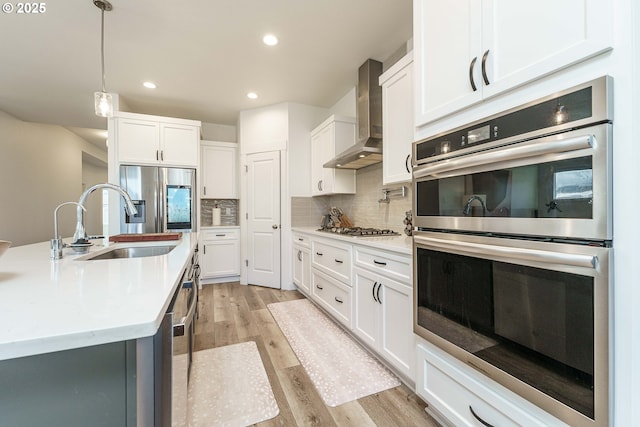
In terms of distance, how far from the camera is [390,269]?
5.65 ft

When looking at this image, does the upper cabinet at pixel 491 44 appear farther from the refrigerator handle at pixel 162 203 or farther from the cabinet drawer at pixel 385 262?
the refrigerator handle at pixel 162 203

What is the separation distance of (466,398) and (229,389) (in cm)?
134

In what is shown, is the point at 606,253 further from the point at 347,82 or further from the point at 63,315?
the point at 347,82

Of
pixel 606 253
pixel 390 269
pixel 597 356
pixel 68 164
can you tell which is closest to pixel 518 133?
pixel 606 253

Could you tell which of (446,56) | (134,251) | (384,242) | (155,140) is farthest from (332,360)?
(155,140)

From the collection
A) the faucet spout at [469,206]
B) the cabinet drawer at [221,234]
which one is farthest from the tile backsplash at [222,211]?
the faucet spout at [469,206]

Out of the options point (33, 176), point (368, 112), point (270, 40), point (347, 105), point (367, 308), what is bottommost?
point (367, 308)

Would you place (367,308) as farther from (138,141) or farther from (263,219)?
(138,141)

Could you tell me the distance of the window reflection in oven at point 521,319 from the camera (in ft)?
2.56

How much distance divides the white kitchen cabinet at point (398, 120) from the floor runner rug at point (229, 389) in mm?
1740

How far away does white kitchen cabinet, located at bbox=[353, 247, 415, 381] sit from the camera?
1575 mm

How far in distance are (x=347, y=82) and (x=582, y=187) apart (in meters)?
3.00

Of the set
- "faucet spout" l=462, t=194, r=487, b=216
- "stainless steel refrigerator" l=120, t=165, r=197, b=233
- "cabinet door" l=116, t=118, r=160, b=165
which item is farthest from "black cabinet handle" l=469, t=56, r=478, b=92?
"cabinet door" l=116, t=118, r=160, b=165

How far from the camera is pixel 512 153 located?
92 centimetres
